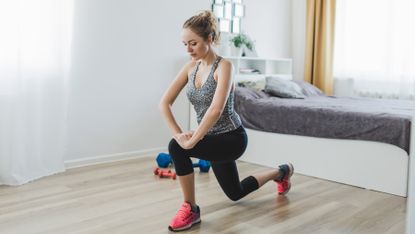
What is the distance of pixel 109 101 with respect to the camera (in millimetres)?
3189

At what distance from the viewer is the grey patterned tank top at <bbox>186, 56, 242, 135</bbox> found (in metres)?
1.87

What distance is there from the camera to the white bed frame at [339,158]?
99.0 inches

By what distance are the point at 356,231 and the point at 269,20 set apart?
3.14 meters

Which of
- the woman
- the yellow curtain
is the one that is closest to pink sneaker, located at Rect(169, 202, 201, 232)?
the woman

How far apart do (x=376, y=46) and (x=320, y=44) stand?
60 cm

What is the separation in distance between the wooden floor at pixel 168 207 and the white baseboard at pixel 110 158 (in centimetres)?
19

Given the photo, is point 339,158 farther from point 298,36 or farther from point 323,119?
point 298,36

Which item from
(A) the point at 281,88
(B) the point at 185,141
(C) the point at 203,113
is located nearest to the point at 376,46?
(A) the point at 281,88

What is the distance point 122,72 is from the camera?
3250 millimetres

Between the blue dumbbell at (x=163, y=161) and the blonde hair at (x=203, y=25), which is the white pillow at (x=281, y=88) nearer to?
the blue dumbbell at (x=163, y=161)

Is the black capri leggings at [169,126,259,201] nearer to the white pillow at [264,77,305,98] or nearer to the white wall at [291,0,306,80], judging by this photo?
the white pillow at [264,77,305,98]

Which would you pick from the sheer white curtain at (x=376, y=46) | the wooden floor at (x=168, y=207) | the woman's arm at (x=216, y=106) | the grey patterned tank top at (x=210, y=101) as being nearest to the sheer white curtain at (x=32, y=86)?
the wooden floor at (x=168, y=207)

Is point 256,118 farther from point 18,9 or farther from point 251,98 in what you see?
point 18,9

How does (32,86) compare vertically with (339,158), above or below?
above
